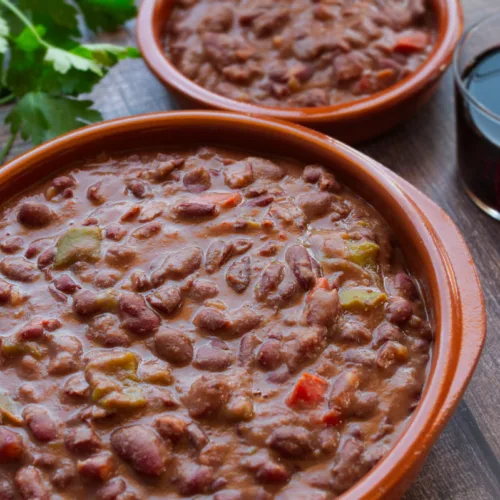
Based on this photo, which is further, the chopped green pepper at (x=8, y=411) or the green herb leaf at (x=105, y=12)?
the green herb leaf at (x=105, y=12)

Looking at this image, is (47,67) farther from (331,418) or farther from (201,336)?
(331,418)

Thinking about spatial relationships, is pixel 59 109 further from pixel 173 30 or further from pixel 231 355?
pixel 231 355

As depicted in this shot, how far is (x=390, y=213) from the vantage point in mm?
2586

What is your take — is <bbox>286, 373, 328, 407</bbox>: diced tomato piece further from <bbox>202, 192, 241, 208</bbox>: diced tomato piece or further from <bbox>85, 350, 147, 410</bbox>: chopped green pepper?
<bbox>202, 192, 241, 208</bbox>: diced tomato piece

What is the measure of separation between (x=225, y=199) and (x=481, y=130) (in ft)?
3.76

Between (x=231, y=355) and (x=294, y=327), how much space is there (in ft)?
0.70

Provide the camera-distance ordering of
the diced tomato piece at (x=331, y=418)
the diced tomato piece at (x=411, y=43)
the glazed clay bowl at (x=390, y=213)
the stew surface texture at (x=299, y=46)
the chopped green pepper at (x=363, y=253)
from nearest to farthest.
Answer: the glazed clay bowl at (x=390, y=213), the diced tomato piece at (x=331, y=418), the chopped green pepper at (x=363, y=253), the stew surface texture at (x=299, y=46), the diced tomato piece at (x=411, y=43)

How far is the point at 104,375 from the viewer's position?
7.14ft

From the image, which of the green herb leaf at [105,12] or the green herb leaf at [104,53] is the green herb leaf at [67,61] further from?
the green herb leaf at [105,12]

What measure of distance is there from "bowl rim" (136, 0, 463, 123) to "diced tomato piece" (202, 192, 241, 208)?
1.56 feet

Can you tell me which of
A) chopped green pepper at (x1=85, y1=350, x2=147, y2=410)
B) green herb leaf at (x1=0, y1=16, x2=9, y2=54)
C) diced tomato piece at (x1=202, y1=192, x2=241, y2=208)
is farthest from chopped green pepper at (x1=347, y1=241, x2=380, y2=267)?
green herb leaf at (x1=0, y1=16, x2=9, y2=54)

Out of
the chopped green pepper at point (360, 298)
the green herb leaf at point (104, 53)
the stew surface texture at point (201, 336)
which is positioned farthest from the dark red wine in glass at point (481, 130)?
the green herb leaf at point (104, 53)

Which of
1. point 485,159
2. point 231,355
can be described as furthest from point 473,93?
point 231,355

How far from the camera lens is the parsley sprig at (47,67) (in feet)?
10.6
